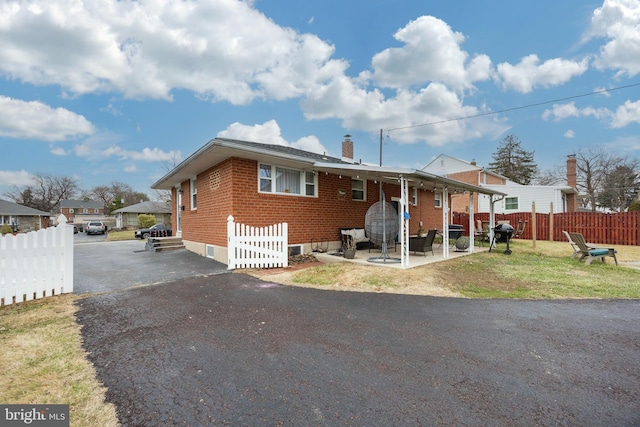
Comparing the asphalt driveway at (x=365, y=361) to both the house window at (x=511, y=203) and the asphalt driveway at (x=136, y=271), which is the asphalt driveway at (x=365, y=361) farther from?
the house window at (x=511, y=203)

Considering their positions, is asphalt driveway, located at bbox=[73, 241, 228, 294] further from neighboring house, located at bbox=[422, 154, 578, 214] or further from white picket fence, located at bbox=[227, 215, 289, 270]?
neighboring house, located at bbox=[422, 154, 578, 214]

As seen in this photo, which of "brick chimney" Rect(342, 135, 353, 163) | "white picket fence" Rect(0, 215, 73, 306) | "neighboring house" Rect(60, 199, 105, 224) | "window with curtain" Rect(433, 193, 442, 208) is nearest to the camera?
"white picket fence" Rect(0, 215, 73, 306)

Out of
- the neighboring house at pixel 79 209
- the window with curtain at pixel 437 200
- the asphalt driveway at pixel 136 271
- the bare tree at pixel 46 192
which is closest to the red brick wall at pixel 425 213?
the window with curtain at pixel 437 200

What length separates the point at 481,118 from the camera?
19375mm

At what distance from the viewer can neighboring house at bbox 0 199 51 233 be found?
1633 inches

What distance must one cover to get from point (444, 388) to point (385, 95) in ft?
66.7

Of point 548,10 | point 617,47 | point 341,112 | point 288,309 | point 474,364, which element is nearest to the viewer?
point 474,364

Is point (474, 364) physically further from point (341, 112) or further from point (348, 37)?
point (341, 112)

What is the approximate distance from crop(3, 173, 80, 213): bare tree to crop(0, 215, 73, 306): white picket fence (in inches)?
3015

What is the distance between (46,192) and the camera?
62.9m

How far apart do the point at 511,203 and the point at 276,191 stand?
23.9 meters

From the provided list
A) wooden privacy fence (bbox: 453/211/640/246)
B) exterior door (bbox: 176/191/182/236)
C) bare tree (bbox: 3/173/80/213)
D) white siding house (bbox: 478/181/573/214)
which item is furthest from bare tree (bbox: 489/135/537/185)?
bare tree (bbox: 3/173/80/213)

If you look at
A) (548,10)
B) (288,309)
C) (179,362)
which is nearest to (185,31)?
(288,309)

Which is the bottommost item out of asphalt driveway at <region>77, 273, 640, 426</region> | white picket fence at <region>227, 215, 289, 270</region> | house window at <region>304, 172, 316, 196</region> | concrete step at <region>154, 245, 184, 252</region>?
asphalt driveway at <region>77, 273, 640, 426</region>
